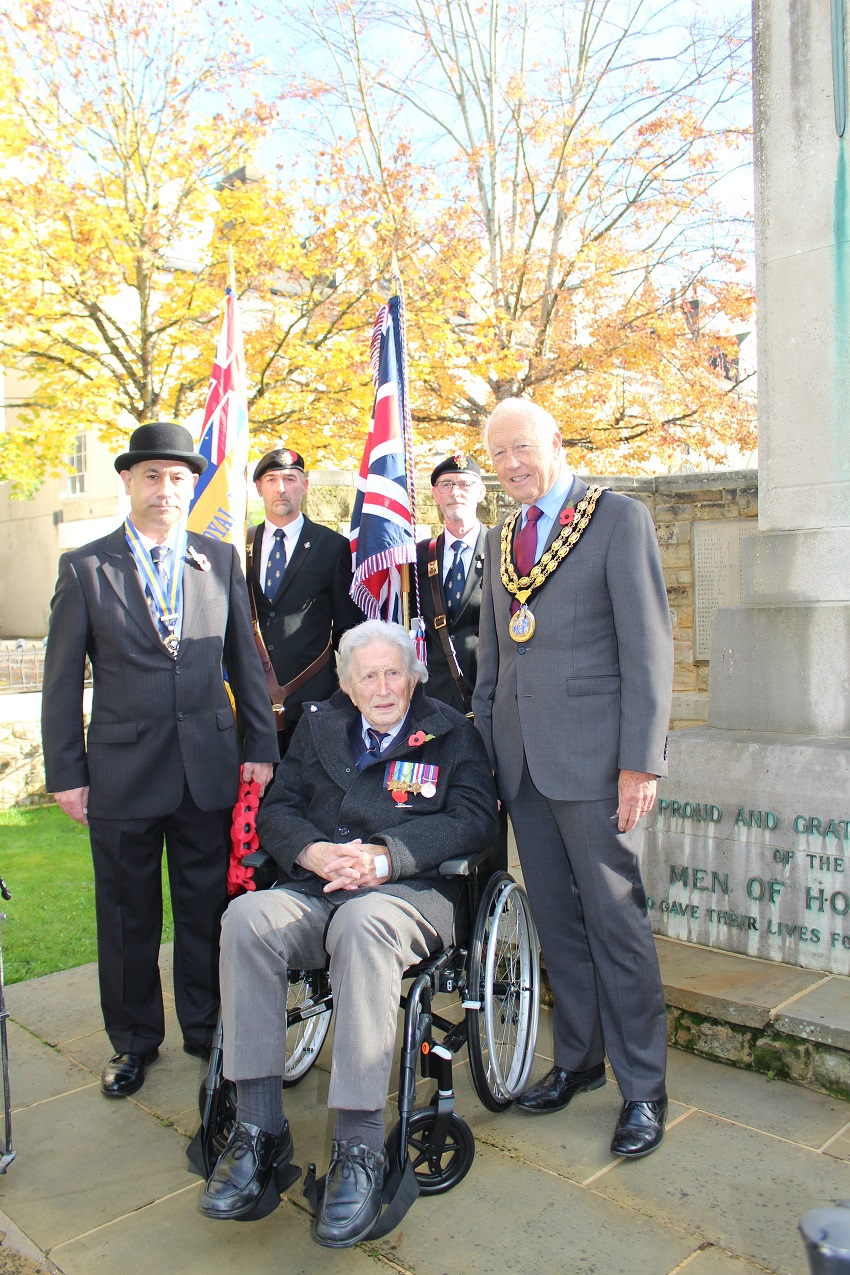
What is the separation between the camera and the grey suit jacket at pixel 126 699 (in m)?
2.84

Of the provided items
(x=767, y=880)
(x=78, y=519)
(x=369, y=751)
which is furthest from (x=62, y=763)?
(x=78, y=519)

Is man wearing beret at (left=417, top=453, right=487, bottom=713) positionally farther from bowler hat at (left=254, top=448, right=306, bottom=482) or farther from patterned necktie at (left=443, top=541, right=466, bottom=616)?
bowler hat at (left=254, top=448, right=306, bottom=482)

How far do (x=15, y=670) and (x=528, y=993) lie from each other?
8.04 m

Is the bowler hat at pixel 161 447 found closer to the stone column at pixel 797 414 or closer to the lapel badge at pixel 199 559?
the lapel badge at pixel 199 559

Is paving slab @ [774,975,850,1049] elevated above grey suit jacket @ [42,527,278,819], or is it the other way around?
grey suit jacket @ [42,527,278,819]

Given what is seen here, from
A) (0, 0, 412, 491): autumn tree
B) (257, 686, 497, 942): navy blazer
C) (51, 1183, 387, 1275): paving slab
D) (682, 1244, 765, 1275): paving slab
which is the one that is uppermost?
(0, 0, 412, 491): autumn tree

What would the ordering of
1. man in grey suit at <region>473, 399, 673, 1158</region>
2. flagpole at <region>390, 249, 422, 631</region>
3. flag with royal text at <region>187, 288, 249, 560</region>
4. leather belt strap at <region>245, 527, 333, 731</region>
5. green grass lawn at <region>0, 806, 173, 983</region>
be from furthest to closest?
flag with royal text at <region>187, 288, 249, 560</region> → green grass lawn at <region>0, 806, 173, 983</region> → flagpole at <region>390, 249, 422, 631</region> → leather belt strap at <region>245, 527, 333, 731</region> → man in grey suit at <region>473, 399, 673, 1158</region>

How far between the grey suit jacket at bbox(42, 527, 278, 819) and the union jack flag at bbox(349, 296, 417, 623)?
1.01m

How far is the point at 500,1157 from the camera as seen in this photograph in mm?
2391

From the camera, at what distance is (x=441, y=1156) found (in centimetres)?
225

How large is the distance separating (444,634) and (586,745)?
1362 millimetres

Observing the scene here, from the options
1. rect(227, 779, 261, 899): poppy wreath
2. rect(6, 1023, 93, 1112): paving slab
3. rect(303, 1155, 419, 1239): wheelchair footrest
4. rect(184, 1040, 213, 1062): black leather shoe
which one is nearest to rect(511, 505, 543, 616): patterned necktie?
rect(227, 779, 261, 899): poppy wreath

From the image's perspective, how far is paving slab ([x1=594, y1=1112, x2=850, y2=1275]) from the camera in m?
2.04

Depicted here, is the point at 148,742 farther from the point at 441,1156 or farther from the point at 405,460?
the point at 405,460
